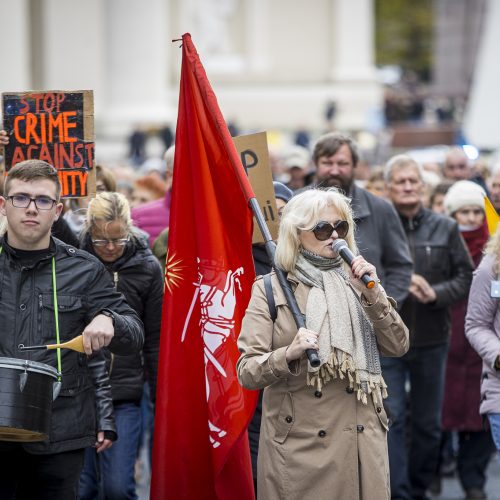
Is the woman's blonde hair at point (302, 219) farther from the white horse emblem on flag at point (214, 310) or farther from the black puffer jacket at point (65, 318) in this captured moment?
the white horse emblem on flag at point (214, 310)

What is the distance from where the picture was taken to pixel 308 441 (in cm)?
536

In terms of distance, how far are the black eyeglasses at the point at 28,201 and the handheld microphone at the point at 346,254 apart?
3.76 feet

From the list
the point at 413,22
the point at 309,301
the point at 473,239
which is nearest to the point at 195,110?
the point at 309,301

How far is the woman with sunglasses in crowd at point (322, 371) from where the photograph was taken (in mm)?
5344

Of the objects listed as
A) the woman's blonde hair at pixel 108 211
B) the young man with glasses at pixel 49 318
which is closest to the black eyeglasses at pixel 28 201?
the young man with glasses at pixel 49 318

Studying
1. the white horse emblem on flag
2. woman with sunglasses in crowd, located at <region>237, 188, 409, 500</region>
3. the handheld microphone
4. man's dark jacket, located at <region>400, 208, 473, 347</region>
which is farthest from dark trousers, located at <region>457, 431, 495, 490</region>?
the handheld microphone

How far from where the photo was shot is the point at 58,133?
7109 mm

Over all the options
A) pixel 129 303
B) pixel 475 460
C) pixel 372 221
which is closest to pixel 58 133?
pixel 129 303

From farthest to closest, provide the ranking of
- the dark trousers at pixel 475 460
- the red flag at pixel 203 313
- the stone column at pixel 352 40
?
the stone column at pixel 352 40, the dark trousers at pixel 475 460, the red flag at pixel 203 313

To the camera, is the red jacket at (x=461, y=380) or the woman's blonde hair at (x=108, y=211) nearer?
the woman's blonde hair at (x=108, y=211)

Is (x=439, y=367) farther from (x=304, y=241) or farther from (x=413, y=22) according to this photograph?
(x=413, y=22)

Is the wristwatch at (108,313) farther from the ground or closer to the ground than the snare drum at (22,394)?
farther from the ground

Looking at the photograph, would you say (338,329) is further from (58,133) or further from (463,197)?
(463,197)

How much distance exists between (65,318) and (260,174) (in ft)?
6.50
